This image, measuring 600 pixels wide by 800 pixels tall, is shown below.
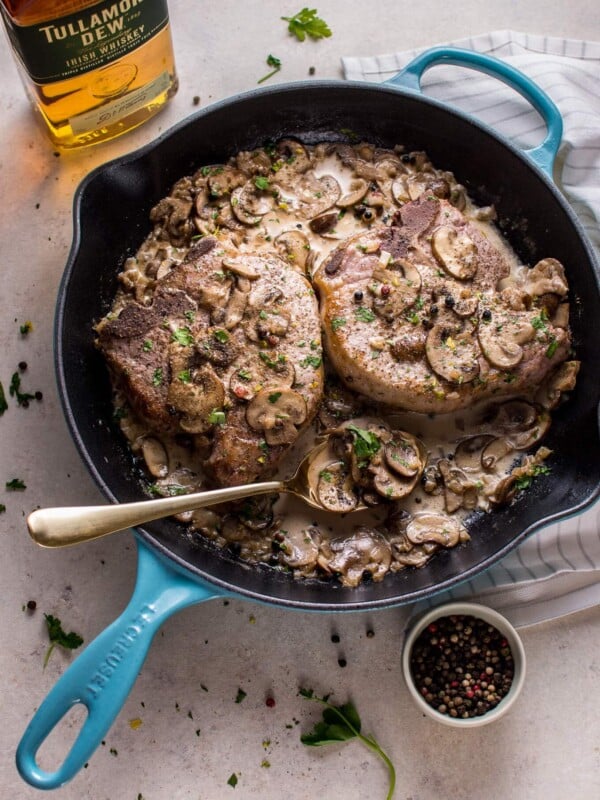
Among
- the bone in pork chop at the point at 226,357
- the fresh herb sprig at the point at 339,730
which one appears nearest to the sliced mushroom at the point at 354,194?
the bone in pork chop at the point at 226,357

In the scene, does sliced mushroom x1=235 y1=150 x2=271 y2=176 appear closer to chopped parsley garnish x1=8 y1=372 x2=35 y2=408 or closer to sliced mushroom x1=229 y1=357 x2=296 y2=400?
sliced mushroom x1=229 y1=357 x2=296 y2=400

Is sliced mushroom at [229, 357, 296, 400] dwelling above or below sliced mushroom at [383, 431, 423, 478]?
above

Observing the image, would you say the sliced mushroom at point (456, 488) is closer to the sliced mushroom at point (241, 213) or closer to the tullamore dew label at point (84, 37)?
the sliced mushroom at point (241, 213)

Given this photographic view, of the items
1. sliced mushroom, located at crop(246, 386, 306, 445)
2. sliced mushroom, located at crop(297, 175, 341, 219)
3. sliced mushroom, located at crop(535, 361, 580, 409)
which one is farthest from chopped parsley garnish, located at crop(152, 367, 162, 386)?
sliced mushroom, located at crop(535, 361, 580, 409)

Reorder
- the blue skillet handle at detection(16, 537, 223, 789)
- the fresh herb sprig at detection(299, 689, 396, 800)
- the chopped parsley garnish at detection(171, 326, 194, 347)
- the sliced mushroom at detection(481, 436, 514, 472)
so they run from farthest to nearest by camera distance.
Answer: the fresh herb sprig at detection(299, 689, 396, 800), the sliced mushroom at detection(481, 436, 514, 472), the chopped parsley garnish at detection(171, 326, 194, 347), the blue skillet handle at detection(16, 537, 223, 789)

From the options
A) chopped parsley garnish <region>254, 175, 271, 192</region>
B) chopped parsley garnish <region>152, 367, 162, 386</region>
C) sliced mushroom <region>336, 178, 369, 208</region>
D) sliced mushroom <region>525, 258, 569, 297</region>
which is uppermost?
chopped parsley garnish <region>254, 175, 271, 192</region>

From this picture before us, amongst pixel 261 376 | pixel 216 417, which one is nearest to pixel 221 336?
pixel 261 376
